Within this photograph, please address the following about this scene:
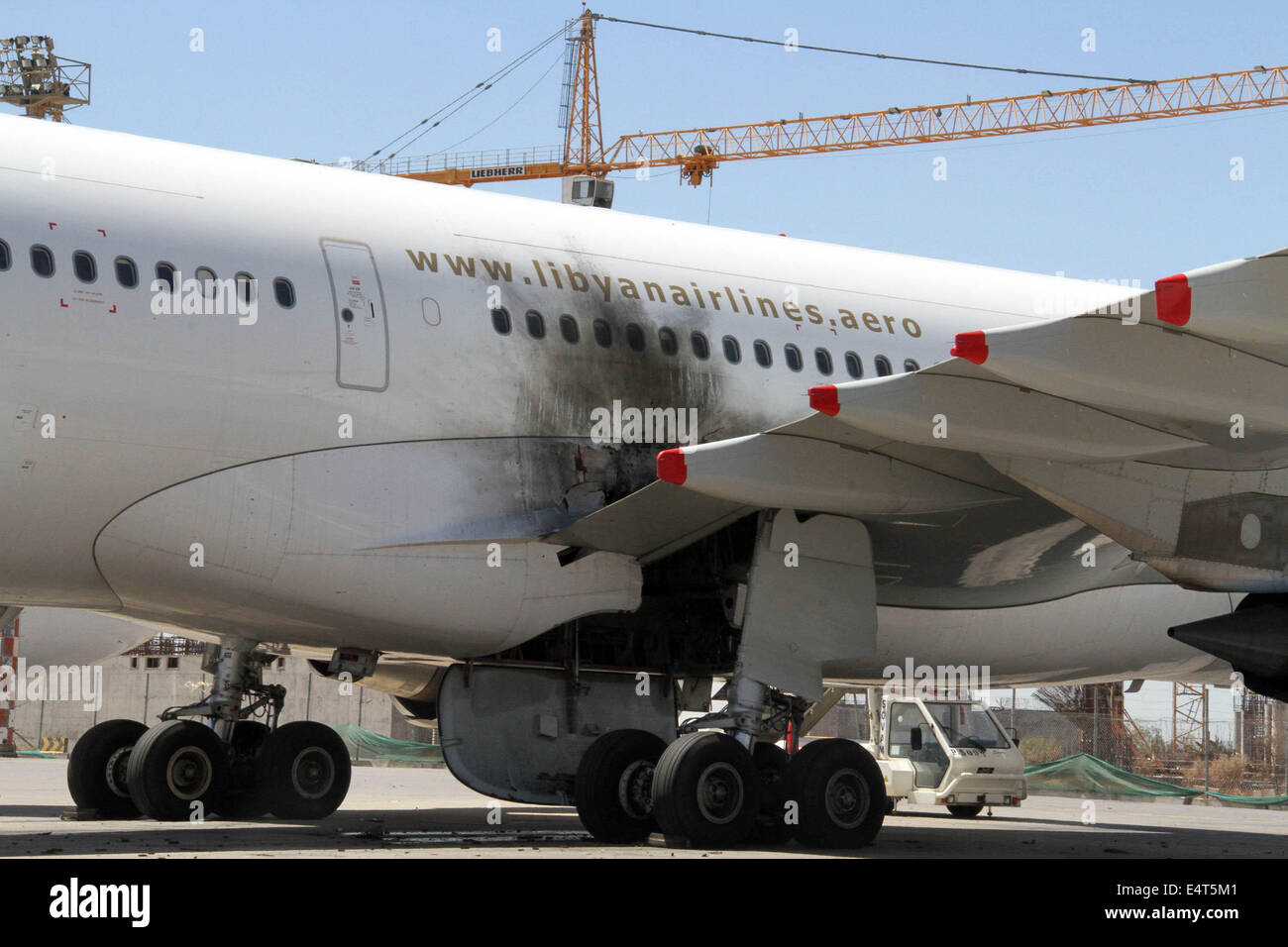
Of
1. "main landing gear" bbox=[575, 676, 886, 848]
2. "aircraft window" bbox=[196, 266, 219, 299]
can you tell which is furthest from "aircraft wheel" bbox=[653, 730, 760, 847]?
"aircraft window" bbox=[196, 266, 219, 299]

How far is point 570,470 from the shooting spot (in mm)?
13203

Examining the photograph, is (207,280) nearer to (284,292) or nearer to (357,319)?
(284,292)

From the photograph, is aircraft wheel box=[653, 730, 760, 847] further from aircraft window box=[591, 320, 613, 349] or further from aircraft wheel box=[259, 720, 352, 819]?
aircraft wheel box=[259, 720, 352, 819]


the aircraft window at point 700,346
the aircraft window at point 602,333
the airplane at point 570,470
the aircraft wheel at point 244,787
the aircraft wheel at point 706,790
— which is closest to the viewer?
the airplane at point 570,470

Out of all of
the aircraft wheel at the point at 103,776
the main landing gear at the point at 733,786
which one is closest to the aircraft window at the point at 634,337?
the main landing gear at the point at 733,786

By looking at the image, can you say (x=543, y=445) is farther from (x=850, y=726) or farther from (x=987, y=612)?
(x=850, y=726)

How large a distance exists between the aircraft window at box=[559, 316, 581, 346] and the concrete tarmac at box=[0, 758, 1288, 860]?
13.1ft

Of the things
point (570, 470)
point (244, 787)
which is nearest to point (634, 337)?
point (570, 470)

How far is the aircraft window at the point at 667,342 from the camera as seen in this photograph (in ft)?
44.7

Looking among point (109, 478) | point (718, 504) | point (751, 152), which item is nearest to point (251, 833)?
point (109, 478)

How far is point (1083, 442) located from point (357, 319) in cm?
533

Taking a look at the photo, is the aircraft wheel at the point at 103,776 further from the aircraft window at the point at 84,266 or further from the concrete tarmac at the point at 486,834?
the aircraft window at the point at 84,266

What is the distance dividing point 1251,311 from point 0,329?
7.91 metres

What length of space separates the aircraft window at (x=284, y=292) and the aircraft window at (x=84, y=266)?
1294 millimetres
